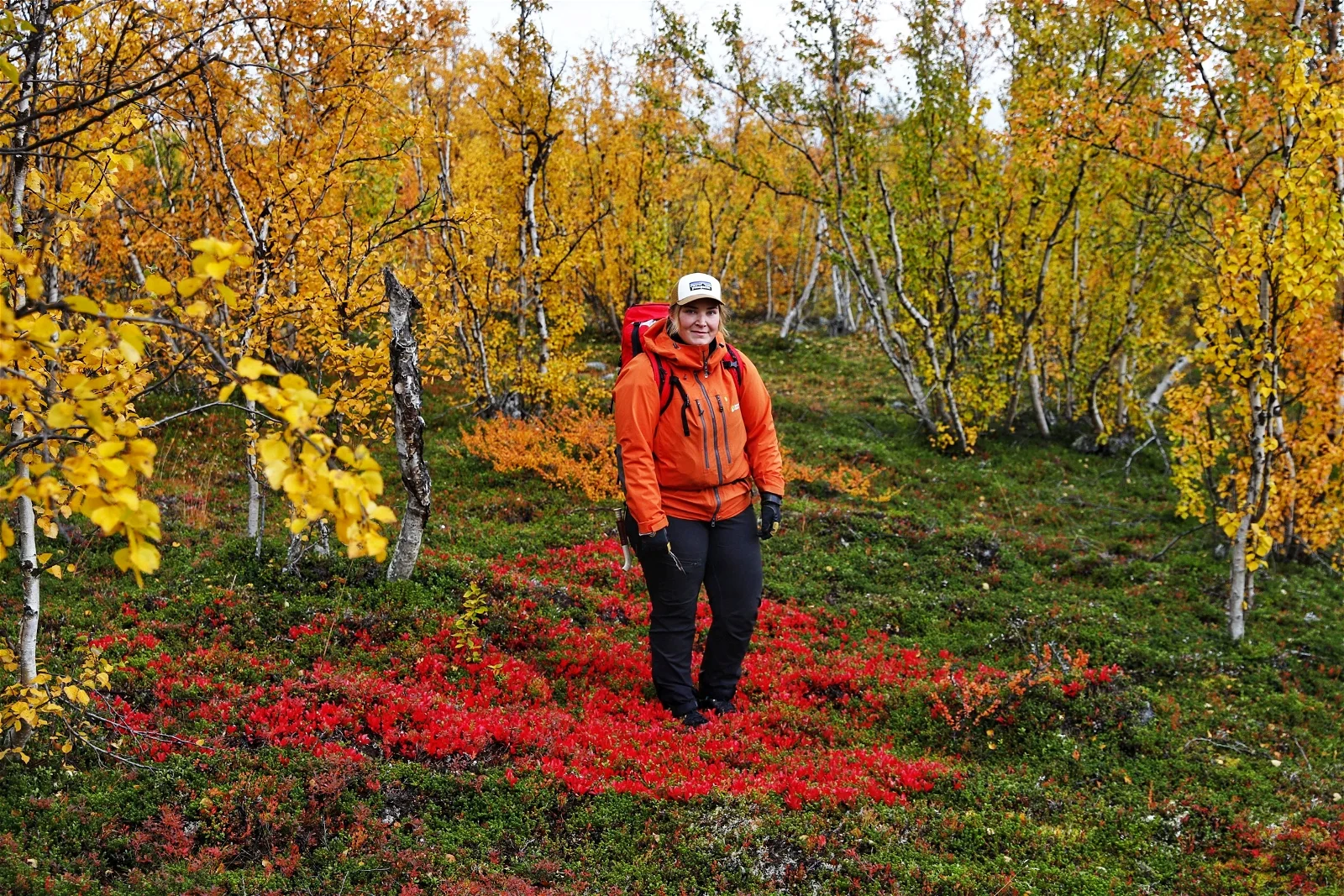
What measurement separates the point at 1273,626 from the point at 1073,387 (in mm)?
8426

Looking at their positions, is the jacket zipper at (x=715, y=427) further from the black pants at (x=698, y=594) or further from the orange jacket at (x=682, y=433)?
the black pants at (x=698, y=594)

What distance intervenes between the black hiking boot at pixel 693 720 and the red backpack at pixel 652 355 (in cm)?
221

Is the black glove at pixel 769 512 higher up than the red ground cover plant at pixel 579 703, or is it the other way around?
the black glove at pixel 769 512

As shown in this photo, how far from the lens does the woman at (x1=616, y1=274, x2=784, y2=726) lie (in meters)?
5.35

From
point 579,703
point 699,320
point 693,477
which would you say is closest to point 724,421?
point 693,477

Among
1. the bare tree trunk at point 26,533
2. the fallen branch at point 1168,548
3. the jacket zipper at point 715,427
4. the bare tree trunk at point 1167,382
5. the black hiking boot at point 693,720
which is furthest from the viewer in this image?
the bare tree trunk at point 1167,382

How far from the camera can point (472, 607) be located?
706 centimetres

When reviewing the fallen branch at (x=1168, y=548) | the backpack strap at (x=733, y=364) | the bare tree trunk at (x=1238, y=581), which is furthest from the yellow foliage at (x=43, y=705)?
the fallen branch at (x=1168, y=548)

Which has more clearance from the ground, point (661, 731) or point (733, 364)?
point (733, 364)

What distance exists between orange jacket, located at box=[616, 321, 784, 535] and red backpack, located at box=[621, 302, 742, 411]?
0.02 meters

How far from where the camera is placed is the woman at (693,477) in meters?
5.35

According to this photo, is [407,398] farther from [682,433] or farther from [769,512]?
[769,512]

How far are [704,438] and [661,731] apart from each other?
2012mm

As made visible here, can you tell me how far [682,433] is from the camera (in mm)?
5484
